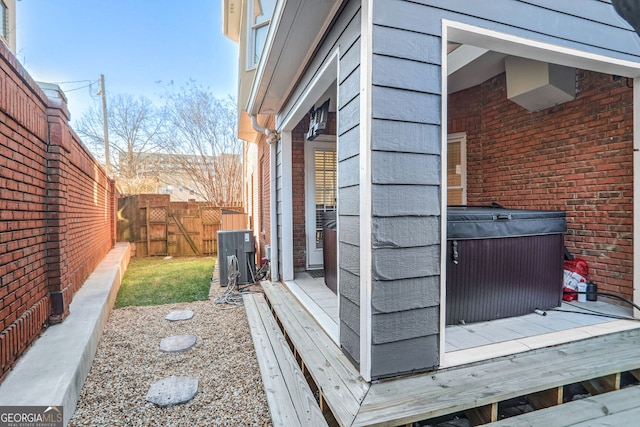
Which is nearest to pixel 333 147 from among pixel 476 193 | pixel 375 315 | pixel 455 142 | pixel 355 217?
pixel 455 142

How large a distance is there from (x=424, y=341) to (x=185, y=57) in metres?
16.4

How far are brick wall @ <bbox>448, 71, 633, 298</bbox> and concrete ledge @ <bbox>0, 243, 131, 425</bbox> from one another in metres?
4.53

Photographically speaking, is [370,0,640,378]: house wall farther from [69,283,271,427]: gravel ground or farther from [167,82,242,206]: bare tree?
[167,82,242,206]: bare tree

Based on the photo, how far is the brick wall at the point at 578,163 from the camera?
10.0ft

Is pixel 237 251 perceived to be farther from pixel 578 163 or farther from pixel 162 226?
pixel 162 226

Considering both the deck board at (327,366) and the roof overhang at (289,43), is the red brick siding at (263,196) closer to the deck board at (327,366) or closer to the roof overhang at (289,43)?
the roof overhang at (289,43)

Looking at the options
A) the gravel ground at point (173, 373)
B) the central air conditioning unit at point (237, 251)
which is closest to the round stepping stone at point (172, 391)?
the gravel ground at point (173, 373)

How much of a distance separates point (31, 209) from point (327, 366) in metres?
2.52

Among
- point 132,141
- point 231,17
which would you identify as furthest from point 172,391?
point 132,141

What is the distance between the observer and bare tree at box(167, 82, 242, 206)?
43.8 ft

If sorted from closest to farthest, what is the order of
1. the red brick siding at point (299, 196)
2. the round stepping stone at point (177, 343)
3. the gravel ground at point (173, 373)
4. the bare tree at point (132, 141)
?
1. the gravel ground at point (173, 373)
2. the round stepping stone at point (177, 343)
3. the red brick siding at point (299, 196)
4. the bare tree at point (132, 141)

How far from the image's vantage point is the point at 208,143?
1345 centimetres

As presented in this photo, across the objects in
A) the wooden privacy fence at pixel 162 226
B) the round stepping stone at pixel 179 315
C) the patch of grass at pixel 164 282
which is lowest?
the patch of grass at pixel 164 282

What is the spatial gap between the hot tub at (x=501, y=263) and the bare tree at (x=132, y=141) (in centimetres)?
1494
